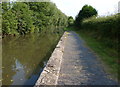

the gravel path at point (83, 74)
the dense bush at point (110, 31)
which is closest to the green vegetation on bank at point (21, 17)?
the dense bush at point (110, 31)

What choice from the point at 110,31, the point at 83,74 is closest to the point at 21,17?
the point at 110,31

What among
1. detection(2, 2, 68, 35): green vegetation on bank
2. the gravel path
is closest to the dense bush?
the gravel path

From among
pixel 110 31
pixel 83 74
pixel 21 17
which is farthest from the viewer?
pixel 21 17

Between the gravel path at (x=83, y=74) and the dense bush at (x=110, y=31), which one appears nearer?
the gravel path at (x=83, y=74)

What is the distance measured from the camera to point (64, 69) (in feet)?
18.7

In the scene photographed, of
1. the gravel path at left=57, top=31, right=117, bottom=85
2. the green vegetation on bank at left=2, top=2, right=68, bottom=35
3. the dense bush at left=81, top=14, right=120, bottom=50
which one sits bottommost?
the gravel path at left=57, top=31, right=117, bottom=85

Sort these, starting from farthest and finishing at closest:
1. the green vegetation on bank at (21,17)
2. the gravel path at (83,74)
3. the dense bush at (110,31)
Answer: the green vegetation on bank at (21,17)
the dense bush at (110,31)
the gravel path at (83,74)

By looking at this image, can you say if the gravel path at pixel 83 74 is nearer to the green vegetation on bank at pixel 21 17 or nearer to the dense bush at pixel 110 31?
the dense bush at pixel 110 31

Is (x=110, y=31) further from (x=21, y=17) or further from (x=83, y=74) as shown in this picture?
(x=21, y=17)

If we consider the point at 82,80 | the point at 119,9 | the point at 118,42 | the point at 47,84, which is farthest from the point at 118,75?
the point at 119,9

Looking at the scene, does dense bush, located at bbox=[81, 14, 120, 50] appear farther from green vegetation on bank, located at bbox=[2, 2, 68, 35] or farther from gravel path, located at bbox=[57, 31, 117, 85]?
green vegetation on bank, located at bbox=[2, 2, 68, 35]

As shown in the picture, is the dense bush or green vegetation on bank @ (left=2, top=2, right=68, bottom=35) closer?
the dense bush

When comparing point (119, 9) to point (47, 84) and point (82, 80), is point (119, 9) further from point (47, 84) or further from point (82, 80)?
point (47, 84)

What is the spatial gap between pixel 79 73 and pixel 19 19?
19817mm
